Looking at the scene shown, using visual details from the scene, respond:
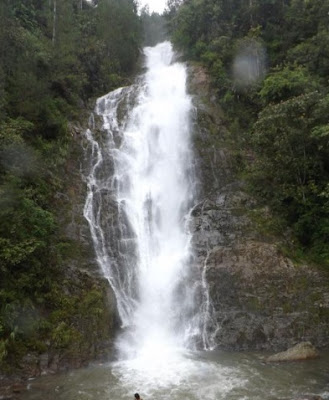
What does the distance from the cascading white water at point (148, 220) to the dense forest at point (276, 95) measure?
Answer: 376 centimetres

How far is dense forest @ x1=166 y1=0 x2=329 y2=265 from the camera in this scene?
19922mm

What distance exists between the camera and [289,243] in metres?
19.8

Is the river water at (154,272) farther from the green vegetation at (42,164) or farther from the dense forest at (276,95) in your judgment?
the dense forest at (276,95)

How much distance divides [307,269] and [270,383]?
23.6 feet

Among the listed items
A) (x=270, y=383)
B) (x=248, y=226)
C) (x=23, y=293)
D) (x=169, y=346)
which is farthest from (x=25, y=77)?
(x=270, y=383)

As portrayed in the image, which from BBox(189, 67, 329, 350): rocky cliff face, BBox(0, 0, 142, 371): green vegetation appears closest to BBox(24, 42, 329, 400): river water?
BBox(189, 67, 329, 350): rocky cliff face

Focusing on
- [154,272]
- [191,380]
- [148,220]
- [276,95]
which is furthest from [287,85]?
[191,380]

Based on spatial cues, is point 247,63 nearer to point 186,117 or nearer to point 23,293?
point 186,117

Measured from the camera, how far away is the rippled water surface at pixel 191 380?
11.8 meters

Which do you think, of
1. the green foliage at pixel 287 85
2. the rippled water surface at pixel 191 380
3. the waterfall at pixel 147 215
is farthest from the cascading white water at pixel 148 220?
the green foliage at pixel 287 85

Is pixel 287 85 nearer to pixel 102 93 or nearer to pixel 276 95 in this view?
pixel 276 95

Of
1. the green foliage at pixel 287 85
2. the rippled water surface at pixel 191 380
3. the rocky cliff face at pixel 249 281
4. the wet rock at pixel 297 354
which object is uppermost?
the green foliage at pixel 287 85

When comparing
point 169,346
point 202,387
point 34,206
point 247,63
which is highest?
point 247,63

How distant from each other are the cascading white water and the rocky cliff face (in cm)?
80
